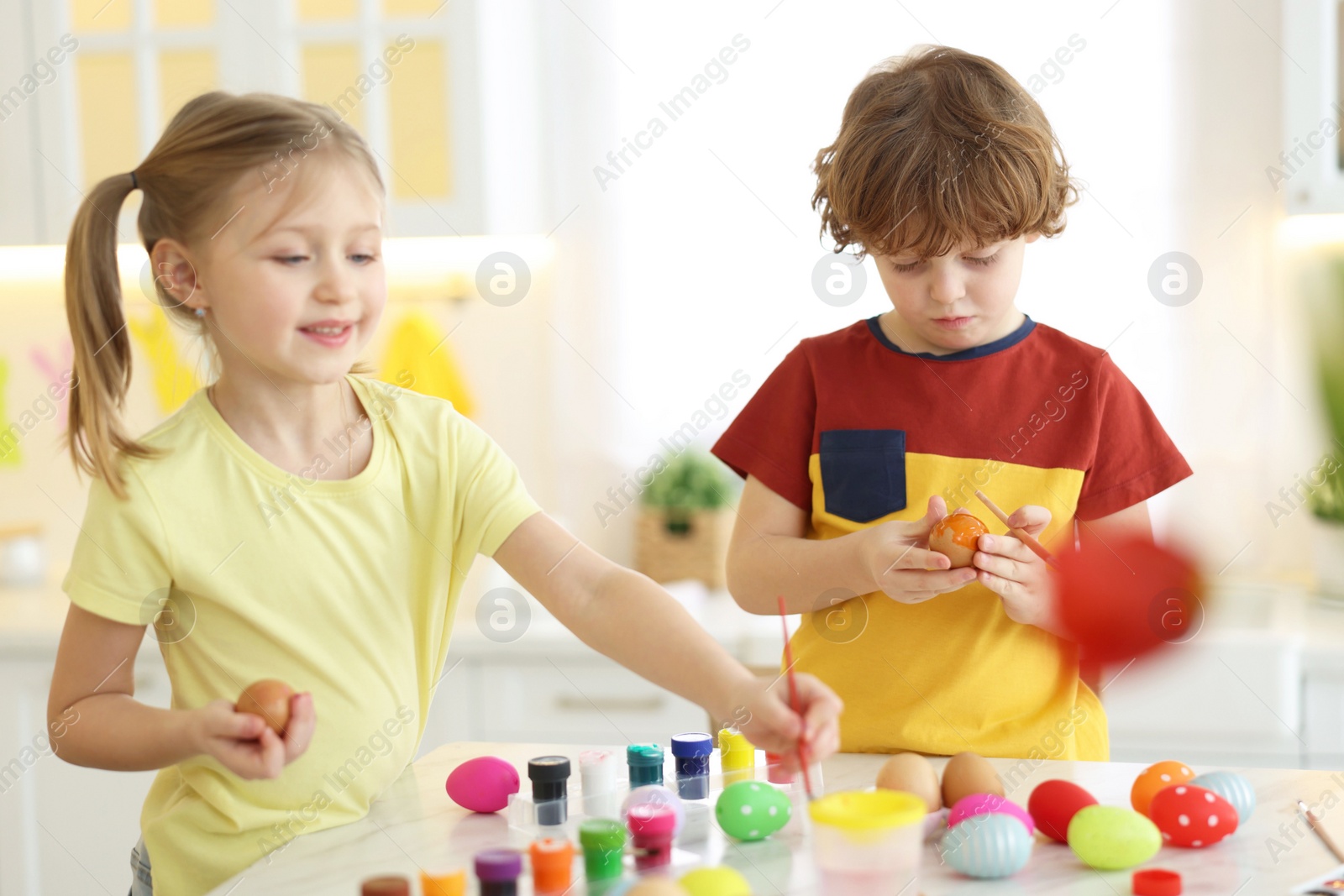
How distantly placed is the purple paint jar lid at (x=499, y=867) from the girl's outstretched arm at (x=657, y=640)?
19 cm

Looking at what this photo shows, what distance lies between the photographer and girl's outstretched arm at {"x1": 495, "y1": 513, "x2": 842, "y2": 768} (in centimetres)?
81

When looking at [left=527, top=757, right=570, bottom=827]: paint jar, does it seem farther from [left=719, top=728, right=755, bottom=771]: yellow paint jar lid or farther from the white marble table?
[left=719, top=728, right=755, bottom=771]: yellow paint jar lid

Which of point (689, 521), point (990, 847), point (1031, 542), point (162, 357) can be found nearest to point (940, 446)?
point (1031, 542)

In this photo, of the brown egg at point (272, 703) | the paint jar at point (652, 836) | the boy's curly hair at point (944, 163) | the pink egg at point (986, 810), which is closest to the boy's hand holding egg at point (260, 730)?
the brown egg at point (272, 703)

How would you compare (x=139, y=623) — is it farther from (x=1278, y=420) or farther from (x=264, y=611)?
(x=1278, y=420)

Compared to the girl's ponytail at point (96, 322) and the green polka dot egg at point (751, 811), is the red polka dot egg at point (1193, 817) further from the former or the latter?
the girl's ponytail at point (96, 322)

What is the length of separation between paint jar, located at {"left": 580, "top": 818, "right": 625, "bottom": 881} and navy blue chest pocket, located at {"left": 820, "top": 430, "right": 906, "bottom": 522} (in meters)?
0.48

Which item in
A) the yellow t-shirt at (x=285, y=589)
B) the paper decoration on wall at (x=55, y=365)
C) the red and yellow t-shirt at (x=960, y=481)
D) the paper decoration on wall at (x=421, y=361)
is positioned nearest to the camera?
the yellow t-shirt at (x=285, y=589)

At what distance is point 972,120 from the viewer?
3.67 feet

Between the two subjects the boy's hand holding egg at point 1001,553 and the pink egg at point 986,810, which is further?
the boy's hand holding egg at point 1001,553

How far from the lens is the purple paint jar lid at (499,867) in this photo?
2.43 feet

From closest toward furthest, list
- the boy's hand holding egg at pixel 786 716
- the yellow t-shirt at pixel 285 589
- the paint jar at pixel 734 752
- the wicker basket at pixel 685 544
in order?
the boy's hand holding egg at pixel 786 716
the yellow t-shirt at pixel 285 589
the paint jar at pixel 734 752
the wicker basket at pixel 685 544

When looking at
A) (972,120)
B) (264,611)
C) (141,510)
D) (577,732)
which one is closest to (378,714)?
(264,611)

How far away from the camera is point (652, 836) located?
0.81 m
